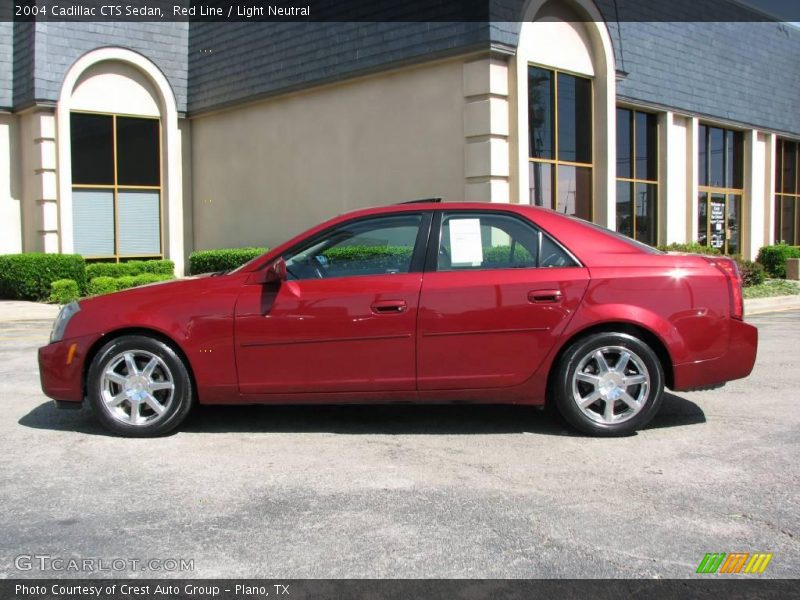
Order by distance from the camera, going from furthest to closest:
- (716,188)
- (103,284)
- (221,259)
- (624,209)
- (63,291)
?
(716,188) < (624,209) < (221,259) < (103,284) < (63,291)

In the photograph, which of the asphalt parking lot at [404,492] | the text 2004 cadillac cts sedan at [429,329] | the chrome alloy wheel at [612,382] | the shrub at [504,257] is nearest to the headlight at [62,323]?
the text 2004 cadillac cts sedan at [429,329]

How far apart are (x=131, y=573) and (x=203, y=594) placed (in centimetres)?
39

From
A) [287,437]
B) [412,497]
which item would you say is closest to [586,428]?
[412,497]

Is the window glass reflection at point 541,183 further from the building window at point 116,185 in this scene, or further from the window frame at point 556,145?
the building window at point 116,185

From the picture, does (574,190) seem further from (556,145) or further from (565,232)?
(565,232)

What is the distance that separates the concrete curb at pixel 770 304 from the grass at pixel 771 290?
0.35 meters

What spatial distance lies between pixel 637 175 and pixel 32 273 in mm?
Result: 13127

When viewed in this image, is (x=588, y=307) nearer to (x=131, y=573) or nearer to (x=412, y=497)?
(x=412, y=497)

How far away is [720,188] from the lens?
2050cm

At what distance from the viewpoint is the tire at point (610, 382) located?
202 inches

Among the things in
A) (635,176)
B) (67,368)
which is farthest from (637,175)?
(67,368)

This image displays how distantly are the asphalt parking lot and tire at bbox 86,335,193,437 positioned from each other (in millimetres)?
153

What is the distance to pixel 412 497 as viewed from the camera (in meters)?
4.08

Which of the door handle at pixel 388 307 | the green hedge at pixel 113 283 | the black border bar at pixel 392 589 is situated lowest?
the black border bar at pixel 392 589
